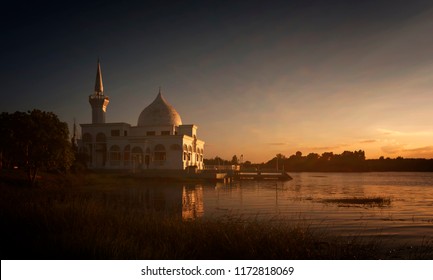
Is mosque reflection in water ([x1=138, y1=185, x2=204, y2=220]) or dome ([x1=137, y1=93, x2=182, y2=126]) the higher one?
dome ([x1=137, y1=93, x2=182, y2=126])

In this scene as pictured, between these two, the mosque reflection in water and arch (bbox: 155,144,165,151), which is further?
arch (bbox: 155,144,165,151)

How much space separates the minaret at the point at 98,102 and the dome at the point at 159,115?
7.08 metres

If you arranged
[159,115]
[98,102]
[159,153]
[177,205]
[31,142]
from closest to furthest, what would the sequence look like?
[177,205]
[31,142]
[159,153]
[159,115]
[98,102]

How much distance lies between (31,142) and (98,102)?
39892mm

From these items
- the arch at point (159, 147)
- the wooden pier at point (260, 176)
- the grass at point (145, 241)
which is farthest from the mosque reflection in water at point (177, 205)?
the wooden pier at point (260, 176)

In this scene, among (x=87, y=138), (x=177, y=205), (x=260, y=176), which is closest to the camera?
(x=177, y=205)

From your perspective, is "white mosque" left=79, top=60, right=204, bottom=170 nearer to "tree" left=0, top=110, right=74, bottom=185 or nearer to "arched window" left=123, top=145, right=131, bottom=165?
"arched window" left=123, top=145, right=131, bottom=165

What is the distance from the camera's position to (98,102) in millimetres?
68375

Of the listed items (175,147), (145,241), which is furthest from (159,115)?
(145,241)

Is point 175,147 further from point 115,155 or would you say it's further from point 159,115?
point 115,155

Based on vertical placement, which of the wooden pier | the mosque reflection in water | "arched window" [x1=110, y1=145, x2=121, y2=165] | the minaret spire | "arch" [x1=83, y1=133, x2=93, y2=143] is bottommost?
the mosque reflection in water

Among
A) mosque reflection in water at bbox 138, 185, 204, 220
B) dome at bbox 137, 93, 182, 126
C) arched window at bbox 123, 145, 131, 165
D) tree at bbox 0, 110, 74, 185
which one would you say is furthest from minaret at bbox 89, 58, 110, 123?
mosque reflection in water at bbox 138, 185, 204, 220

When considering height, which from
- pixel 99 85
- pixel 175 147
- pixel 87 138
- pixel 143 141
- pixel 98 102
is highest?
pixel 99 85

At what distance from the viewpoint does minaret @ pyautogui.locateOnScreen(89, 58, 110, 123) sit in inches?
2675
